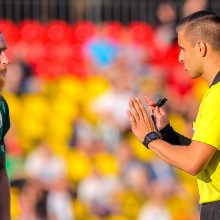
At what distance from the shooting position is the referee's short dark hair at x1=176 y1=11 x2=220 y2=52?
494cm

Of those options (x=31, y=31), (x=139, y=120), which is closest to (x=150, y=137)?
(x=139, y=120)

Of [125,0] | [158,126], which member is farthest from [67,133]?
[158,126]

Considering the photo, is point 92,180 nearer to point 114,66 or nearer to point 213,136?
point 114,66

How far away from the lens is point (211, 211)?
4949mm

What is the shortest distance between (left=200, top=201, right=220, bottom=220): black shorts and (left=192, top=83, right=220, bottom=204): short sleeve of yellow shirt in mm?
28

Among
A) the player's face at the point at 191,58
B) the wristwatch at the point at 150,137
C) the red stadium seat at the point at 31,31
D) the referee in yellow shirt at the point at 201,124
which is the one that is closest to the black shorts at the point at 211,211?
the referee in yellow shirt at the point at 201,124

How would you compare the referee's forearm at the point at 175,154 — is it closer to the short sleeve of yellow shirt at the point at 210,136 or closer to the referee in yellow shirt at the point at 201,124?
the referee in yellow shirt at the point at 201,124

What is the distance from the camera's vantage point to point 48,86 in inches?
452

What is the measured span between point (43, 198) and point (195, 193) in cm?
206

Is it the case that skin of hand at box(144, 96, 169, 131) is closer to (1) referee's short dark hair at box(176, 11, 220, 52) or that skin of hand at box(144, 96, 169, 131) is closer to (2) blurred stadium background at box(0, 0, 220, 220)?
(1) referee's short dark hair at box(176, 11, 220, 52)

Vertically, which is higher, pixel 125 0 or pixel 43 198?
pixel 125 0

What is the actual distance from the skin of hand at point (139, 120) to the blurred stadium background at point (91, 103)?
5549 mm

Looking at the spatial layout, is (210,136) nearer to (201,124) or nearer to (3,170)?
(201,124)

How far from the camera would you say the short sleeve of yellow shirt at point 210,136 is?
476cm
